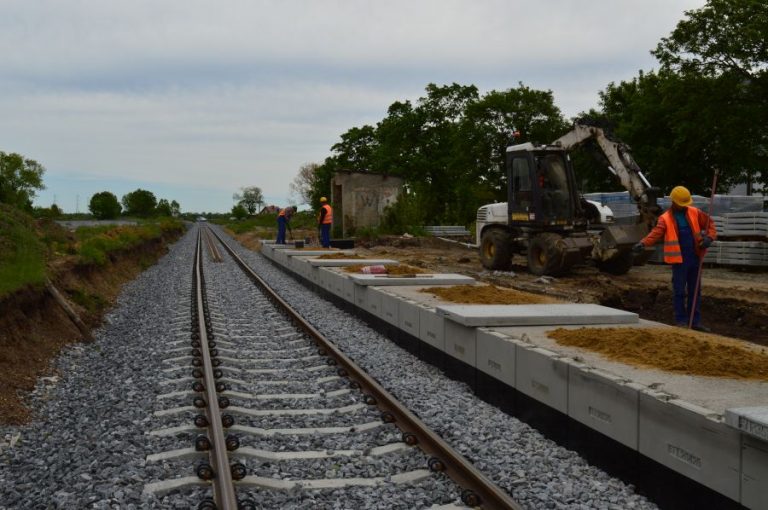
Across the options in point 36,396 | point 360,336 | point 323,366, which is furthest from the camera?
point 360,336

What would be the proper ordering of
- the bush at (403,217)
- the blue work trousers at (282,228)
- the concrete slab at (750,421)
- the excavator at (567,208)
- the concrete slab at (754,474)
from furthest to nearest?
the bush at (403,217)
the blue work trousers at (282,228)
the excavator at (567,208)
the concrete slab at (754,474)
the concrete slab at (750,421)

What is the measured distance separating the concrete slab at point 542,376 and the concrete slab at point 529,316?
3.58ft

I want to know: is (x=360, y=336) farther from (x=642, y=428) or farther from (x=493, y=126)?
(x=493, y=126)

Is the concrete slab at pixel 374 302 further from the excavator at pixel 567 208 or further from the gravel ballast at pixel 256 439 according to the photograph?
the excavator at pixel 567 208

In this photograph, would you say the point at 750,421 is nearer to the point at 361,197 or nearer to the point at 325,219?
the point at 325,219

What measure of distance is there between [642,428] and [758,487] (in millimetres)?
894

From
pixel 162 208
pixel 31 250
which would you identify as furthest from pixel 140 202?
pixel 31 250

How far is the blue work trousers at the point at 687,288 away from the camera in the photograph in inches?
336

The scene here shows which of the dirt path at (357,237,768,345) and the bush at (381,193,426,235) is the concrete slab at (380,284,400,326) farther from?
the bush at (381,193,426,235)

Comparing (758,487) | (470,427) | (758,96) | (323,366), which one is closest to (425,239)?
(758,96)

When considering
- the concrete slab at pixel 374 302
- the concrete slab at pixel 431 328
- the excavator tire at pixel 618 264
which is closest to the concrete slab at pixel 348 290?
the concrete slab at pixel 374 302

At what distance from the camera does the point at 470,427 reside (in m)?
5.76

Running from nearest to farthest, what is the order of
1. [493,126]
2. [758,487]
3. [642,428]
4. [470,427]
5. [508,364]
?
1. [758,487]
2. [642,428]
3. [470,427]
4. [508,364]
5. [493,126]

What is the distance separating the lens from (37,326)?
9.57m
